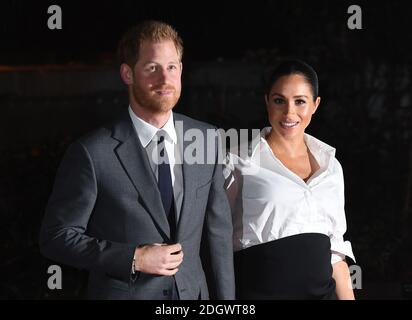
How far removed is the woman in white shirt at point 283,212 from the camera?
291cm

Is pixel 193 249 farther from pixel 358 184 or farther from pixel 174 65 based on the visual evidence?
pixel 358 184

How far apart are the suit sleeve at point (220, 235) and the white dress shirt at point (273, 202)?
163 mm

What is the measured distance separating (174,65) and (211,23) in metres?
3.76

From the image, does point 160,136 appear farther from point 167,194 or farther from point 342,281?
point 342,281

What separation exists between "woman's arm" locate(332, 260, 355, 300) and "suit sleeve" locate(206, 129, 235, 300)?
53cm

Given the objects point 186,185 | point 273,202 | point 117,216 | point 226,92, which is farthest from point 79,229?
point 226,92

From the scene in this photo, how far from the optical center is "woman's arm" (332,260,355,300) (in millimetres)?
3070

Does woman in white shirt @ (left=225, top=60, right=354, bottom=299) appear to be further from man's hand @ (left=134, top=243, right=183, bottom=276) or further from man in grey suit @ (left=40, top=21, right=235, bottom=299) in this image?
man's hand @ (left=134, top=243, right=183, bottom=276)

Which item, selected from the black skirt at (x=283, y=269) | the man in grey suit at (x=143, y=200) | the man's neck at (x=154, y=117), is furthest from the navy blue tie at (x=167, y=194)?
the black skirt at (x=283, y=269)

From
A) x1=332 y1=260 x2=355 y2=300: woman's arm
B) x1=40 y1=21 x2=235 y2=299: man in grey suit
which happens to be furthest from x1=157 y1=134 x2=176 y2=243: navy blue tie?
x1=332 y1=260 x2=355 y2=300: woman's arm

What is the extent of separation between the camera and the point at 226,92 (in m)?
6.46

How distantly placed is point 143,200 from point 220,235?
33 cm

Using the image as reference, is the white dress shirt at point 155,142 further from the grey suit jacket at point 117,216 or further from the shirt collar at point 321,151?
the shirt collar at point 321,151

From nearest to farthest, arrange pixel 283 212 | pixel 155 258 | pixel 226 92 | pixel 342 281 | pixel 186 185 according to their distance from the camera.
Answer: pixel 155 258 → pixel 186 185 → pixel 283 212 → pixel 342 281 → pixel 226 92
